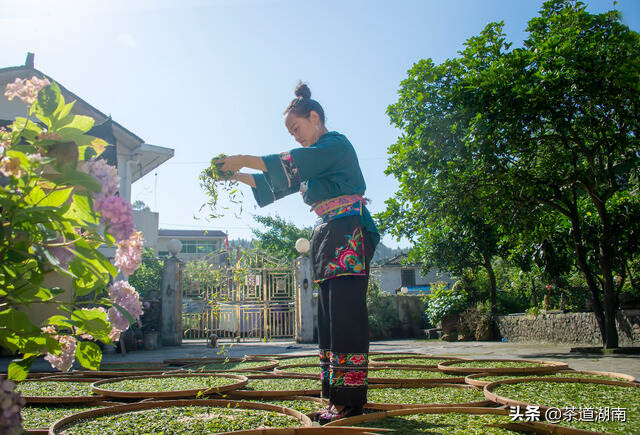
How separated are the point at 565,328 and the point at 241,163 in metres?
7.63

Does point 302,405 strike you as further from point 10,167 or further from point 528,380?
point 10,167

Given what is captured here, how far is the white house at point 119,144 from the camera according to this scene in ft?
28.2

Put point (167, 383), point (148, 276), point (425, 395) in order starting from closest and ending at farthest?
1. point (425, 395)
2. point (167, 383)
3. point (148, 276)

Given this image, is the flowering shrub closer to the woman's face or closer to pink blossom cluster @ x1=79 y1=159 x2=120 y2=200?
pink blossom cluster @ x1=79 y1=159 x2=120 y2=200

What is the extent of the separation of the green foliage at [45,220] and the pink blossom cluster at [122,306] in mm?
131

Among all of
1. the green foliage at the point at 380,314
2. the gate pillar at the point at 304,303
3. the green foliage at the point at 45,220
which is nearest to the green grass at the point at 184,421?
the green foliage at the point at 45,220

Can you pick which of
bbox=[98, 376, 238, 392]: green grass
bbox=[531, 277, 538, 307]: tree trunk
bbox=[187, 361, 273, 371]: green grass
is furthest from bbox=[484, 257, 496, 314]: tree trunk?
bbox=[98, 376, 238, 392]: green grass

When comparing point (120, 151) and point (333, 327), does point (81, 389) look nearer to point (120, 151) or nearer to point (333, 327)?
point (333, 327)

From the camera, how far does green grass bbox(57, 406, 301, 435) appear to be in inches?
68.5

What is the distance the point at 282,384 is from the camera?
294 centimetres

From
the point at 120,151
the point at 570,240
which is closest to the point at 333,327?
the point at 570,240

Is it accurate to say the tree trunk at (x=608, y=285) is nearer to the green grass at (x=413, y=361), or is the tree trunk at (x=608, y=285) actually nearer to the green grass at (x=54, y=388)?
the green grass at (x=413, y=361)

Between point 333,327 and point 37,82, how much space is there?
1421 millimetres

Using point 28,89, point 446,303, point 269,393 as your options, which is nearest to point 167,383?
point 269,393
